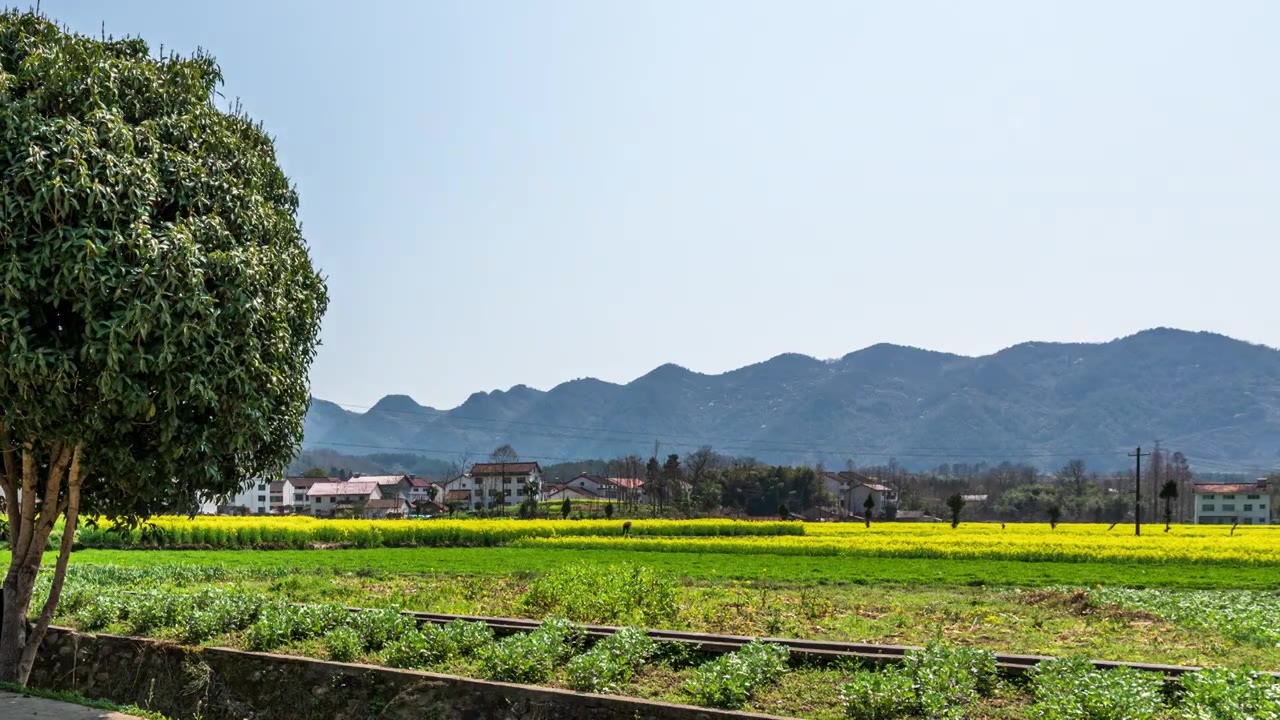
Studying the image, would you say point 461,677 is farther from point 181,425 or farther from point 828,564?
point 828,564

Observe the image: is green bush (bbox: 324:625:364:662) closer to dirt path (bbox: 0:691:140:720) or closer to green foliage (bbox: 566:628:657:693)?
dirt path (bbox: 0:691:140:720)

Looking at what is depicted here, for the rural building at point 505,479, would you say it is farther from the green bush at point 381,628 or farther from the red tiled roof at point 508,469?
the green bush at point 381,628

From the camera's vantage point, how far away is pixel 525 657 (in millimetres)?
10352

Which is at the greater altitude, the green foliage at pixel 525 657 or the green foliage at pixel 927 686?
the green foliage at pixel 927 686

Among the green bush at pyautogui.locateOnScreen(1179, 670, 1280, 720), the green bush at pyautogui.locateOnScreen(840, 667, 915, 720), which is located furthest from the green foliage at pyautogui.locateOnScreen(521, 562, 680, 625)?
the green bush at pyautogui.locateOnScreen(1179, 670, 1280, 720)

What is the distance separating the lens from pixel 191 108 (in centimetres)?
1237

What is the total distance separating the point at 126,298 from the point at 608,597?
8713 mm

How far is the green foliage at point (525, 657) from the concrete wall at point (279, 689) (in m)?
0.30

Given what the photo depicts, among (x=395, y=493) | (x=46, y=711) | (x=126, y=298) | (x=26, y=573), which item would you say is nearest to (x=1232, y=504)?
(x=395, y=493)

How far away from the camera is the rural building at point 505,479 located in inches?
5906

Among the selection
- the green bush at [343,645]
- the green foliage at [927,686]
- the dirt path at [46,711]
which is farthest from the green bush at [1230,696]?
the dirt path at [46,711]

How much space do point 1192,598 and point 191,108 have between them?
22.0 meters

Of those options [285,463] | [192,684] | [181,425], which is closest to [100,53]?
[181,425]

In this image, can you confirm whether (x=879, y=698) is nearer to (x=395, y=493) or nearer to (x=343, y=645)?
(x=343, y=645)
